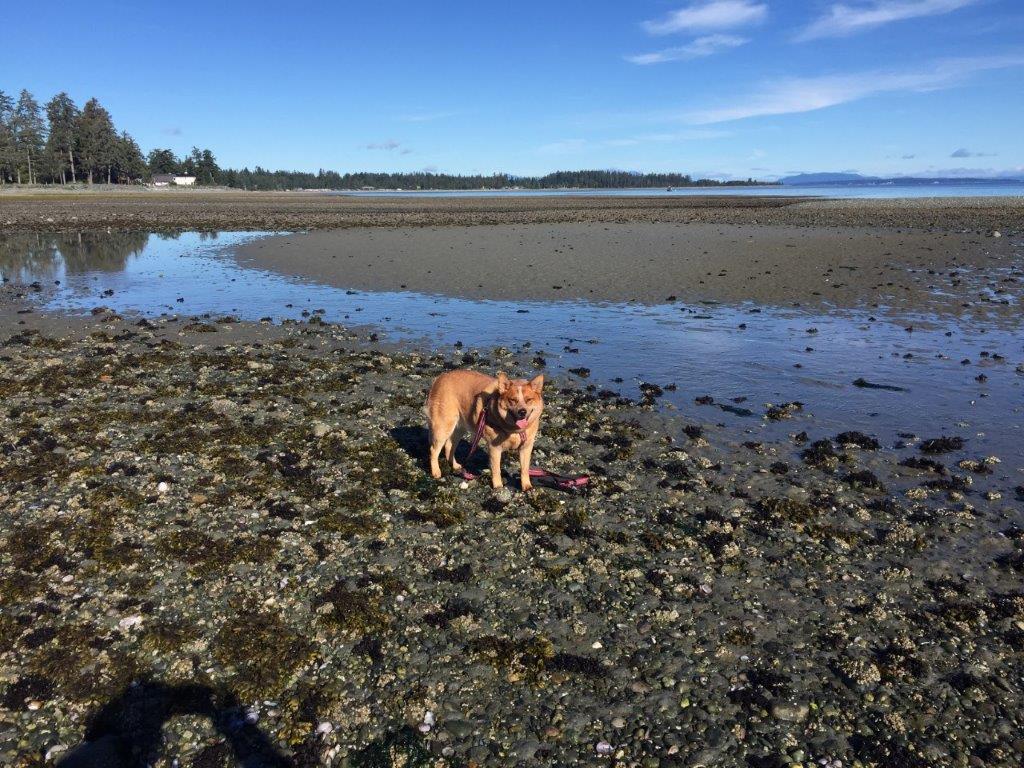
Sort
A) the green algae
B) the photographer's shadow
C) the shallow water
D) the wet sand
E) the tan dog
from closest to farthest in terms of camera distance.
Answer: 1. the photographer's shadow
2. the green algae
3. the tan dog
4. the shallow water
5. the wet sand

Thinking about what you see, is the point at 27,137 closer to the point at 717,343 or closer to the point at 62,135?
the point at 62,135

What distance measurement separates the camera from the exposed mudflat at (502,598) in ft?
18.0

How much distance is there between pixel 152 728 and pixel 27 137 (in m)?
186

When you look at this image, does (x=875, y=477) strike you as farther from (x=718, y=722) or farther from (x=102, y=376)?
(x=102, y=376)

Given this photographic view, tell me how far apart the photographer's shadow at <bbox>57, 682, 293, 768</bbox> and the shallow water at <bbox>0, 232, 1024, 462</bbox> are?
402 inches

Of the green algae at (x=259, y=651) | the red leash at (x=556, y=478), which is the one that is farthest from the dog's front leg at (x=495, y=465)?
Result: the green algae at (x=259, y=651)

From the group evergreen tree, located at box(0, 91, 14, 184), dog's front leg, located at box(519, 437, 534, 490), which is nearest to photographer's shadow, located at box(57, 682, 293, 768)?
dog's front leg, located at box(519, 437, 534, 490)

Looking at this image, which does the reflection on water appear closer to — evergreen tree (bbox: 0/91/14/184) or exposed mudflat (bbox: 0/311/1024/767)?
exposed mudflat (bbox: 0/311/1024/767)

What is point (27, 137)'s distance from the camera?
473ft

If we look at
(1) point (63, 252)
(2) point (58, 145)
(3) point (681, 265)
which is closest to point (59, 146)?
(2) point (58, 145)

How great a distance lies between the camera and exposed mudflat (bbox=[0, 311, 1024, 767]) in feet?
18.0

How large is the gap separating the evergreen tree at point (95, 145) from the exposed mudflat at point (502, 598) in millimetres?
181101

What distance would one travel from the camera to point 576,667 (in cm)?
619

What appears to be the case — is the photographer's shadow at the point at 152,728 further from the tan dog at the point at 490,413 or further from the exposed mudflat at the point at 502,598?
the tan dog at the point at 490,413
